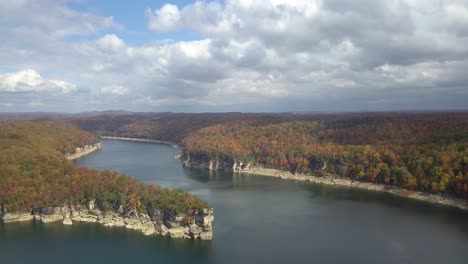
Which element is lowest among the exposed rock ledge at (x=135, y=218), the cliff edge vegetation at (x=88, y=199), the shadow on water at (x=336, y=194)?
the shadow on water at (x=336, y=194)

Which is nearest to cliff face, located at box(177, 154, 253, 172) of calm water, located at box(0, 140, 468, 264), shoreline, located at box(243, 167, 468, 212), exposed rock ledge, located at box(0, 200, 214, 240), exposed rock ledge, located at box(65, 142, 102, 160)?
shoreline, located at box(243, 167, 468, 212)

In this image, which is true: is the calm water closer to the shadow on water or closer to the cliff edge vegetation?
the shadow on water

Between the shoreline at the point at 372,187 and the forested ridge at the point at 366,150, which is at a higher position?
the forested ridge at the point at 366,150

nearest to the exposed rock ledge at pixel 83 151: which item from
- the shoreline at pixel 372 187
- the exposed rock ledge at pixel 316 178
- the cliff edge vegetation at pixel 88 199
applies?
the exposed rock ledge at pixel 316 178

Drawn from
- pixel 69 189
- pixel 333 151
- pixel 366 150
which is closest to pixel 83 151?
pixel 69 189

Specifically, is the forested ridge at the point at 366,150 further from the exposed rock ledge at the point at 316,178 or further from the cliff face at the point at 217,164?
the exposed rock ledge at the point at 316,178

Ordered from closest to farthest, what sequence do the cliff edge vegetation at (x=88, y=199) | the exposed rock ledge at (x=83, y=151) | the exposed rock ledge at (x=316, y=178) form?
the cliff edge vegetation at (x=88, y=199) < the exposed rock ledge at (x=316, y=178) < the exposed rock ledge at (x=83, y=151)
